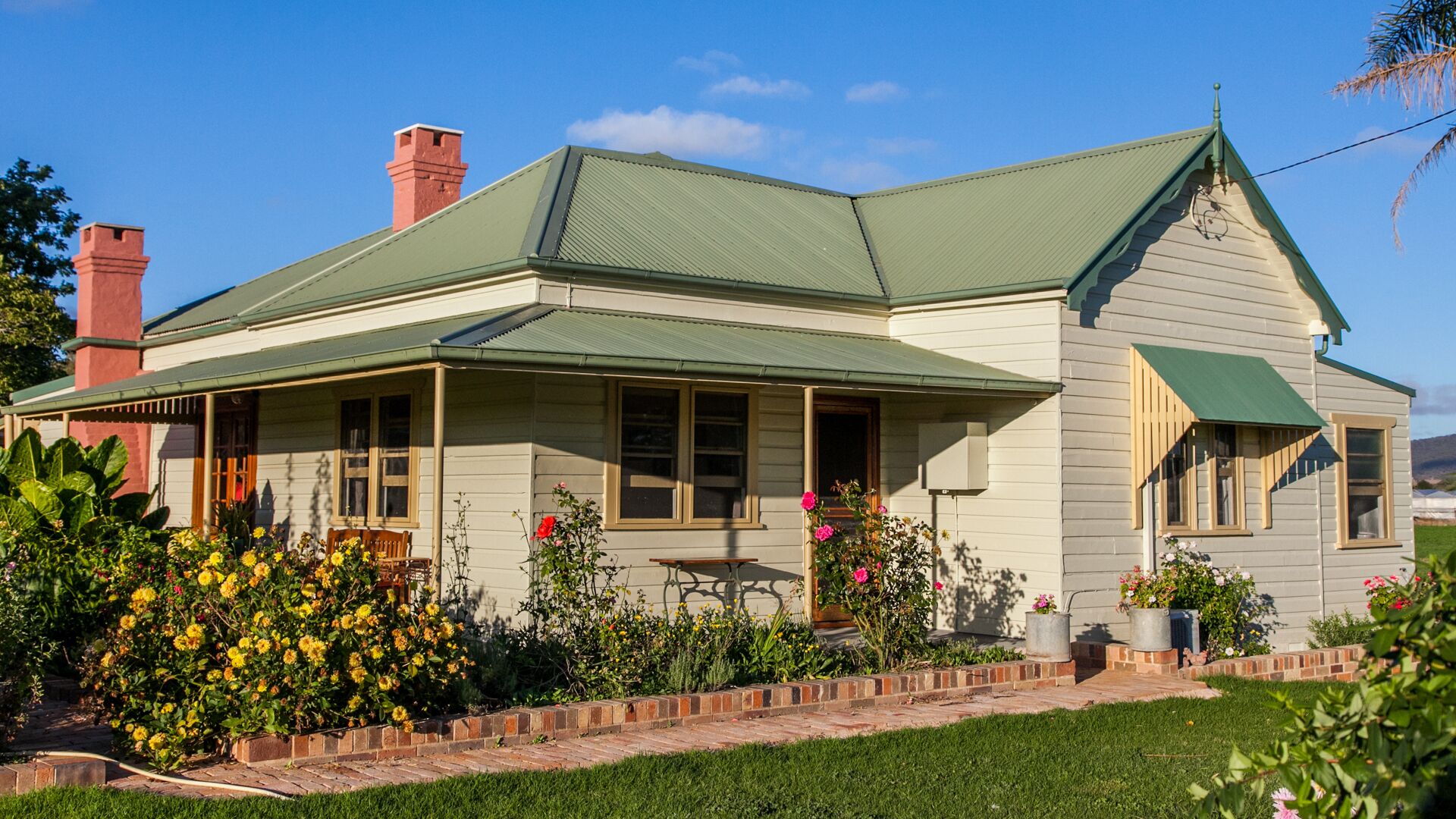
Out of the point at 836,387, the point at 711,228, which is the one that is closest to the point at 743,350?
the point at 836,387

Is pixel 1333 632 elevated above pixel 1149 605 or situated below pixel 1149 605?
below

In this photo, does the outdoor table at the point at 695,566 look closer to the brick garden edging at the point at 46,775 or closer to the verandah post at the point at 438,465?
the verandah post at the point at 438,465

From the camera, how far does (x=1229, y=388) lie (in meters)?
14.3

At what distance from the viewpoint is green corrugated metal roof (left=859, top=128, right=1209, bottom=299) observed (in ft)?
45.1

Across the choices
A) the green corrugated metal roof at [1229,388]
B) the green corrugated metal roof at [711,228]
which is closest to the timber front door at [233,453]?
the green corrugated metal roof at [711,228]

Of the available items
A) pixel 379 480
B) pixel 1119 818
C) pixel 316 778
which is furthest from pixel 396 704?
pixel 379 480

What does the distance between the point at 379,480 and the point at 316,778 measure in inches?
263

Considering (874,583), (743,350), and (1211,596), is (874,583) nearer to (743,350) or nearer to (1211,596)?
(743,350)

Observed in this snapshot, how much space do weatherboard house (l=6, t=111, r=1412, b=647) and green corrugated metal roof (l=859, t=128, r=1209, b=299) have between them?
5 centimetres

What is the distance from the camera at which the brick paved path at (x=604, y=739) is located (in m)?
7.36

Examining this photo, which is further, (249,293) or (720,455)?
(249,293)

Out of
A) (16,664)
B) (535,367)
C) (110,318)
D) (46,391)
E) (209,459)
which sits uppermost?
(110,318)

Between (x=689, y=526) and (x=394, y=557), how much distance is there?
2.83 m

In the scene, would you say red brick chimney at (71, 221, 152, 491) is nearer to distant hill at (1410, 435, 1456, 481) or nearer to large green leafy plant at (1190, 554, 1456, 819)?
large green leafy plant at (1190, 554, 1456, 819)
